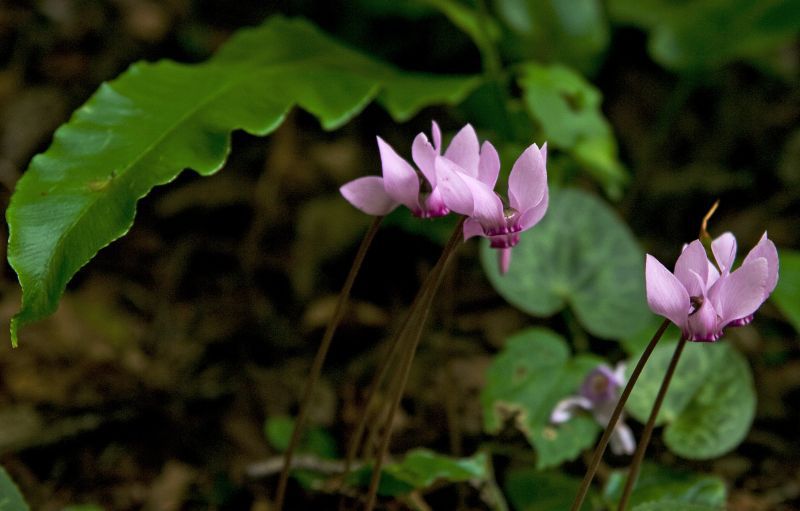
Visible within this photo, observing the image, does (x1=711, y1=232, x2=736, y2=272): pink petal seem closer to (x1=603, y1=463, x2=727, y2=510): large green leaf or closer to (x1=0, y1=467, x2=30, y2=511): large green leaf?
(x1=603, y1=463, x2=727, y2=510): large green leaf

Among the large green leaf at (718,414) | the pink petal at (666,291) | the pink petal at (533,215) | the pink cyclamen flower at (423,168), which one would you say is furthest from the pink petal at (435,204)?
the large green leaf at (718,414)

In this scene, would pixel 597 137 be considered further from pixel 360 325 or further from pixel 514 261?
pixel 360 325

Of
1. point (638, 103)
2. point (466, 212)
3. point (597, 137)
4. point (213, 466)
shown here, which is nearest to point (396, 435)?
point (213, 466)

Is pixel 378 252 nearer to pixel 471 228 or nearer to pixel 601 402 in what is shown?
pixel 601 402

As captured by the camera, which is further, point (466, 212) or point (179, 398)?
point (179, 398)

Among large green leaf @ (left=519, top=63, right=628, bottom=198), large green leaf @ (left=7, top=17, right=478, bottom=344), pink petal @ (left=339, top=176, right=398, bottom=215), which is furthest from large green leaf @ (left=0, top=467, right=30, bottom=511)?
large green leaf @ (left=519, top=63, right=628, bottom=198)

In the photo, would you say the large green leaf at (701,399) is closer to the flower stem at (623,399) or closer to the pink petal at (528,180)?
the flower stem at (623,399)
